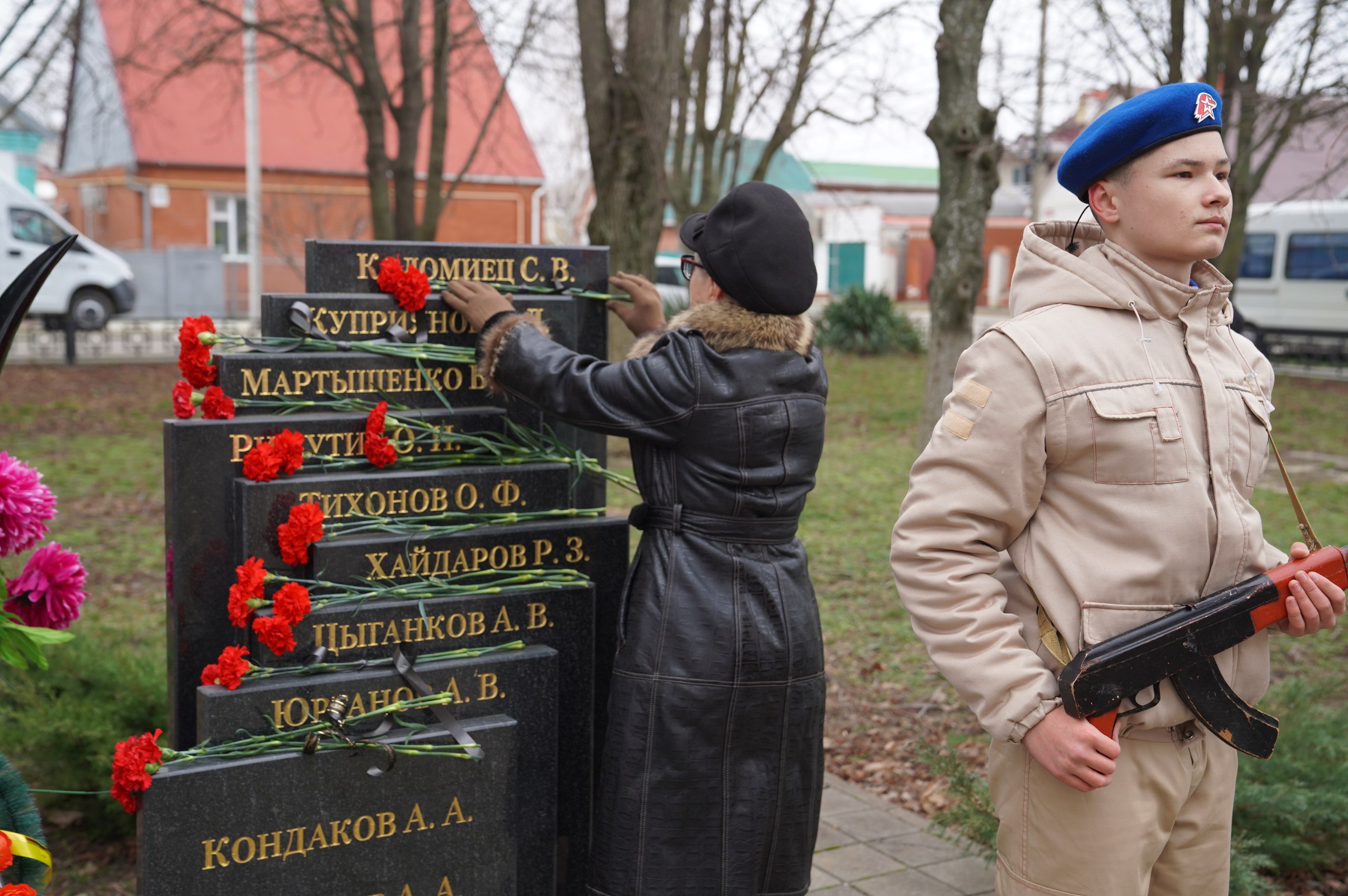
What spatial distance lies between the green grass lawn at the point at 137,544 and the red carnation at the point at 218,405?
0.81 meters

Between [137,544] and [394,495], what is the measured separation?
5.63m

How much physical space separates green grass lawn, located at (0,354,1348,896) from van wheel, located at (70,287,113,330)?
144 inches

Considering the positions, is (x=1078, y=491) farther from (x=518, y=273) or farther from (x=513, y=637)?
(x=518, y=273)

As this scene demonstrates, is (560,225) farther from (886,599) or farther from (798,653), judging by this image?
(798,653)

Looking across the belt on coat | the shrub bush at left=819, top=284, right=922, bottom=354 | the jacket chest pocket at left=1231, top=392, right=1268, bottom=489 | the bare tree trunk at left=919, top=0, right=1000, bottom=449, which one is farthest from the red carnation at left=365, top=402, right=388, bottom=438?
the shrub bush at left=819, top=284, right=922, bottom=354

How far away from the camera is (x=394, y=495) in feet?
10.7

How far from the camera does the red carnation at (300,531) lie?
3018 mm

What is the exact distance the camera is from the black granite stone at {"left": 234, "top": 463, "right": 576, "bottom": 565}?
3100 mm

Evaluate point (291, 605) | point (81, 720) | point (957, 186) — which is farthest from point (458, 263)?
point (957, 186)

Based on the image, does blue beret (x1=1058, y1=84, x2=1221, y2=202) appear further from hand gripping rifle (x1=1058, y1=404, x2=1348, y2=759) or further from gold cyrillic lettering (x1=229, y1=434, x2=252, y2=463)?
gold cyrillic lettering (x1=229, y1=434, x2=252, y2=463)

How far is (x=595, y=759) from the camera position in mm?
3543

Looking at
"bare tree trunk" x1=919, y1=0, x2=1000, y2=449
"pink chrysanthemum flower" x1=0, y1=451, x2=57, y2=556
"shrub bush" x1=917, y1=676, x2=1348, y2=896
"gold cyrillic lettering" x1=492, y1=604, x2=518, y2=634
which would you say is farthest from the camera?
"bare tree trunk" x1=919, y1=0, x2=1000, y2=449

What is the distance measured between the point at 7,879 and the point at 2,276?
68.6ft

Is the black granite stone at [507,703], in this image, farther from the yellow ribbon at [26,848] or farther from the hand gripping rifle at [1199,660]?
the hand gripping rifle at [1199,660]
